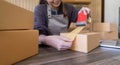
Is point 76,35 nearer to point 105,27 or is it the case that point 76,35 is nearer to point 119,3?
point 105,27

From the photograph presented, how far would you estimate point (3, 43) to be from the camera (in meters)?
0.42

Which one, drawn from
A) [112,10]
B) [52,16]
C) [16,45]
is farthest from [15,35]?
[112,10]

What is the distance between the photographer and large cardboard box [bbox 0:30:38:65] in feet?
1.39

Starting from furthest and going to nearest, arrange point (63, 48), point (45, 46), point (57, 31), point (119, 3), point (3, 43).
→ 1. point (119, 3)
2. point (57, 31)
3. point (45, 46)
4. point (63, 48)
5. point (3, 43)

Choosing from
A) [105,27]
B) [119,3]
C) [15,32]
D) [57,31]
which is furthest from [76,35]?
[119,3]

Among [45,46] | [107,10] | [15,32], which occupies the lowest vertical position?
[45,46]

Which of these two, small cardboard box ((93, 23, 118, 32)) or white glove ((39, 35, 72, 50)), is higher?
small cardboard box ((93, 23, 118, 32))

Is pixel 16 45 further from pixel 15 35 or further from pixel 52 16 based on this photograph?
pixel 52 16

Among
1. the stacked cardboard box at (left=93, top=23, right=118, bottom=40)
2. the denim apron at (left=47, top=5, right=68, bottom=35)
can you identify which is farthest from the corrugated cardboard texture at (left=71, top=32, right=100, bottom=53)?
the stacked cardboard box at (left=93, top=23, right=118, bottom=40)

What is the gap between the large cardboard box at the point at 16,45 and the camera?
424 millimetres

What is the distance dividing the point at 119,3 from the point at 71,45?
1.64 m

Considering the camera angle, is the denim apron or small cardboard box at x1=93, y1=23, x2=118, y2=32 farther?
small cardboard box at x1=93, y1=23, x2=118, y2=32

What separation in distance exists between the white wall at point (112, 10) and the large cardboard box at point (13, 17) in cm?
178

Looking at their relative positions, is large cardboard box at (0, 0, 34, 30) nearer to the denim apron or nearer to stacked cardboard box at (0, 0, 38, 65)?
stacked cardboard box at (0, 0, 38, 65)
